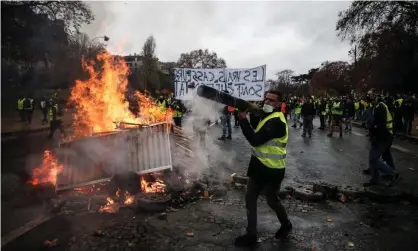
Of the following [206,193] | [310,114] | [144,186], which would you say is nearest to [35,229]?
[144,186]

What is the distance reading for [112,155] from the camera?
19.6 feet

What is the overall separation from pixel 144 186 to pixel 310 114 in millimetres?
10458

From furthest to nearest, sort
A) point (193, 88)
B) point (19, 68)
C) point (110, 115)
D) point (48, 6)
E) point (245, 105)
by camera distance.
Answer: point (19, 68), point (48, 6), point (193, 88), point (110, 115), point (245, 105)

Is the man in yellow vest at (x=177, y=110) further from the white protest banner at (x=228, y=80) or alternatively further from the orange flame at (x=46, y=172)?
the orange flame at (x=46, y=172)

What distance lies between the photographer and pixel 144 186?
6.16m

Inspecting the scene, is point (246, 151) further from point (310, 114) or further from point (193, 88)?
point (310, 114)

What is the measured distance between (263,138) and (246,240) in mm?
1292

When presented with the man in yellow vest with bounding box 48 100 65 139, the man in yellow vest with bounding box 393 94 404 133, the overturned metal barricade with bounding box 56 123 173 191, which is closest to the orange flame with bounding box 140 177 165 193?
the overturned metal barricade with bounding box 56 123 173 191

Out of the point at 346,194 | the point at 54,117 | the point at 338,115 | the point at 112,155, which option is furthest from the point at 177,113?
the point at 346,194

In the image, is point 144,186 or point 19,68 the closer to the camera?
point 144,186

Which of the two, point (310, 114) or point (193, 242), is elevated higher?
point (310, 114)

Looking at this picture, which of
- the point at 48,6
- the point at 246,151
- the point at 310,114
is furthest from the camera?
the point at 48,6

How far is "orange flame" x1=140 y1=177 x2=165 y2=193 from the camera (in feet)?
19.6

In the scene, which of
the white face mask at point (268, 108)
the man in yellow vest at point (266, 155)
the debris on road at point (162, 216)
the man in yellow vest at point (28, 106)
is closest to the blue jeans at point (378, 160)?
the man in yellow vest at point (266, 155)
